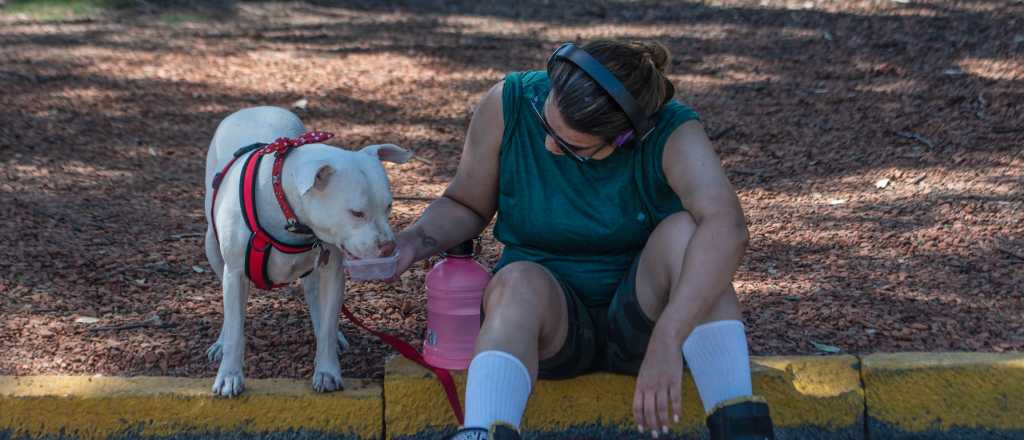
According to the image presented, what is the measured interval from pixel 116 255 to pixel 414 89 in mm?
3420

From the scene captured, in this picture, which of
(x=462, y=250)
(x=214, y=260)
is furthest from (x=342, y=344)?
(x=462, y=250)

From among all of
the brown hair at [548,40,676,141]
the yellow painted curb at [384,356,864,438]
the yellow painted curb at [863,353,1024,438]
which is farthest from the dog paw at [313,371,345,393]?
the yellow painted curb at [863,353,1024,438]

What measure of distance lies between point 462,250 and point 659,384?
0.88 m

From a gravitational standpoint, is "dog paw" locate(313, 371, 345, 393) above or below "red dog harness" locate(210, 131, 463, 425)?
below

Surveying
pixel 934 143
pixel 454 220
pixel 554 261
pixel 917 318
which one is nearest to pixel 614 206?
pixel 554 261

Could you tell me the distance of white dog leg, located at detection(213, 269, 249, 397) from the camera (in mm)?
3447

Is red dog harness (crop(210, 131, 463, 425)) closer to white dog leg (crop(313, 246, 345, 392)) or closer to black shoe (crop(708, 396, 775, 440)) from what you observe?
white dog leg (crop(313, 246, 345, 392))

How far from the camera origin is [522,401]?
305 centimetres

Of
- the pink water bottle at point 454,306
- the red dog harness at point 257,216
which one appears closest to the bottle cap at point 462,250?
the pink water bottle at point 454,306

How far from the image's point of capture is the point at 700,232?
311 cm

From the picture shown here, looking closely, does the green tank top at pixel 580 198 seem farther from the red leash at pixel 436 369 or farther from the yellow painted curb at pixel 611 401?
the red leash at pixel 436 369

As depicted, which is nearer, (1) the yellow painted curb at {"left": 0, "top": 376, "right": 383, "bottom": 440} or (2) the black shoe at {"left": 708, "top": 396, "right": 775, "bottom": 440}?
(2) the black shoe at {"left": 708, "top": 396, "right": 775, "bottom": 440}

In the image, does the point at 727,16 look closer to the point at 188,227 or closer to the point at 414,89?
the point at 414,89

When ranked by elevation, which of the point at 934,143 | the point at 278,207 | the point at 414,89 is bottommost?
the point at 414,89
